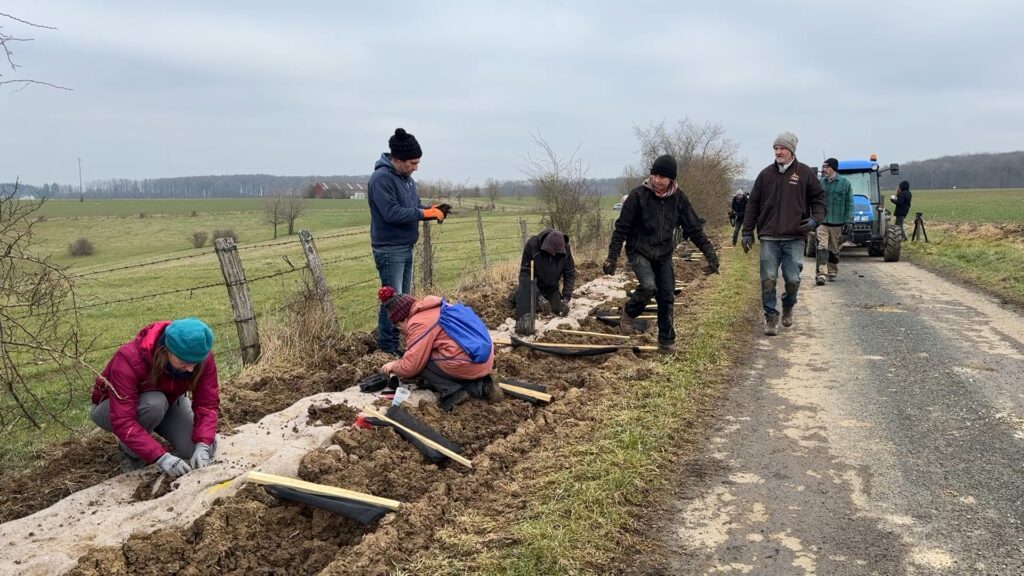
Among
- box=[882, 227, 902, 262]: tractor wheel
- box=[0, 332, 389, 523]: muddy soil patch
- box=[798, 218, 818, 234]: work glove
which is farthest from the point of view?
box=[882, 227, 902, 262]: tractor wheel

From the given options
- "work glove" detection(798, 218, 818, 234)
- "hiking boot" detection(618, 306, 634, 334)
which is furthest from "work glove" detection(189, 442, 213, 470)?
"work glove" detection(798, 218, 818, 234)

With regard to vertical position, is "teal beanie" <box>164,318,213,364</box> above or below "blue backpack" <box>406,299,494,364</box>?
above

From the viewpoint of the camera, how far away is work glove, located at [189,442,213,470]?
3.98 m

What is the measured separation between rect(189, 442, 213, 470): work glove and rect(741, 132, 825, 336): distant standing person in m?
6.07

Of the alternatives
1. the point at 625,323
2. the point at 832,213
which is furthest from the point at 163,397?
the point at 832,213

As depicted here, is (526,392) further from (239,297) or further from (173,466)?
(239,297)

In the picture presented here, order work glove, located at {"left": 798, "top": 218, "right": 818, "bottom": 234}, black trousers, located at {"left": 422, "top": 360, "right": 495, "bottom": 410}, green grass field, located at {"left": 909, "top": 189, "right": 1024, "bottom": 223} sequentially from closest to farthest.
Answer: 1. black trousers, located at {"left": 422, "top": 360, "right": 495, "bottom": 410}
2. work glove, located at {"left": 798, "top": 218, "right": 818, "bottom": 234}
3. green grass field, located at {"left": 909, "top": 189, "right": 1024, "bottom": 223}

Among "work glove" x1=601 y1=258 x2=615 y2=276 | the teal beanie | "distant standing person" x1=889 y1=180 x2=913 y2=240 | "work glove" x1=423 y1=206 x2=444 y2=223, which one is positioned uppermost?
"distant standing person" x1=889 y1=180 x2=913 y2=240

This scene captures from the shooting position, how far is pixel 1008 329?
7.70m

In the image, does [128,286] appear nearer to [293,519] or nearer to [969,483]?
[293,519]

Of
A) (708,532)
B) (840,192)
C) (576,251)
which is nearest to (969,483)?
(708,532)

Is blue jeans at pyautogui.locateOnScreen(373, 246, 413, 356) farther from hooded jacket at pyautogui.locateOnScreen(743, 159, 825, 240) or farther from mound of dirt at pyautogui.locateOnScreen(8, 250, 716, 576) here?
hooded jacket at pyautogui.locateOnScreen(743, 159, 825, 240)

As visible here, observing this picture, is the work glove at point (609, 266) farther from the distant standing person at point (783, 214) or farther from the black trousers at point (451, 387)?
the black trousers at point (451, 387)

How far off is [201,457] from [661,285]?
179 inches
